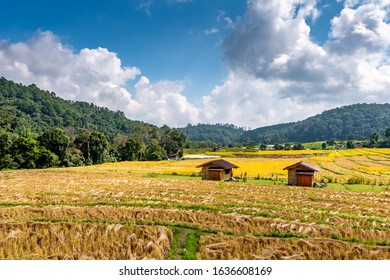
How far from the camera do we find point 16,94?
168 meters

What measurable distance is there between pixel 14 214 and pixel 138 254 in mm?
8092

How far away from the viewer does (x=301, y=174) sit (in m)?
30.1

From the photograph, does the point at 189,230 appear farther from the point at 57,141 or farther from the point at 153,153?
the point at 153,153

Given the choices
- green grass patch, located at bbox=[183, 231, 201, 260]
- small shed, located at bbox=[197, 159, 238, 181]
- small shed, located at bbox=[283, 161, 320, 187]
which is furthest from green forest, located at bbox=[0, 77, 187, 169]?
green grass patch, located at bbox=[183, 231, 201, 260]

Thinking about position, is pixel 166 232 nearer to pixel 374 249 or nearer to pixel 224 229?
pixel 224 229

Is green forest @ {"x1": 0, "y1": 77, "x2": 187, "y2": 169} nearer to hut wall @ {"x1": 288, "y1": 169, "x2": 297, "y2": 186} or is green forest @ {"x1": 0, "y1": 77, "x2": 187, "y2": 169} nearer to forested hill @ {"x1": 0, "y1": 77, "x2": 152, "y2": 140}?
forested hill @ {"x1": 0, "y1": 77, "x2": 152, "y2": 140}

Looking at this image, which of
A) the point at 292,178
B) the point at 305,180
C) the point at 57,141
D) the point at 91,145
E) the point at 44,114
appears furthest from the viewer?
the point at 44,114

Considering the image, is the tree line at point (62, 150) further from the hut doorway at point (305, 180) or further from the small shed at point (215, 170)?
the hut doorway at point (305, 180)

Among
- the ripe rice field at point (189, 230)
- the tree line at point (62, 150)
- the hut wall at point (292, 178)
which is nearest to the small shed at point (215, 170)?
the hut wall at point (292, 178)

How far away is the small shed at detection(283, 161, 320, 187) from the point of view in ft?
97.7

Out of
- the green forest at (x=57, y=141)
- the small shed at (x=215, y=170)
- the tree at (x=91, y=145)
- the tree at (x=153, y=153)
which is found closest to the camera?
the small shed at (x=215, y=170)

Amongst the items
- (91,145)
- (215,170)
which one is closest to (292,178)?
(215,170)

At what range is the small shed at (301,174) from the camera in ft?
97.7
